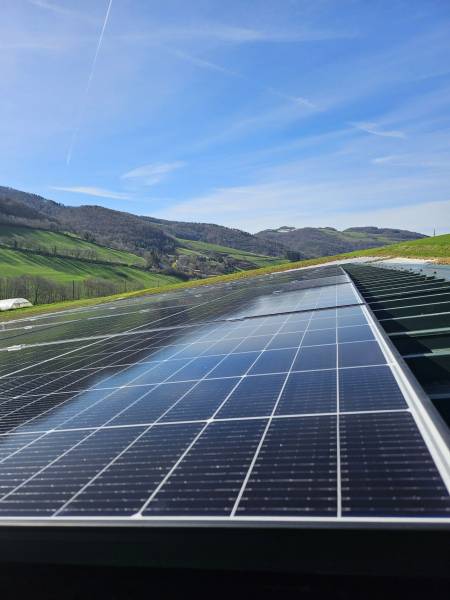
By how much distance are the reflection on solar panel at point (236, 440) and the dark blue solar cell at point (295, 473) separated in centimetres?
2

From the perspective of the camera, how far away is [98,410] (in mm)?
7273

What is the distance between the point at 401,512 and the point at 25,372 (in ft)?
38.2

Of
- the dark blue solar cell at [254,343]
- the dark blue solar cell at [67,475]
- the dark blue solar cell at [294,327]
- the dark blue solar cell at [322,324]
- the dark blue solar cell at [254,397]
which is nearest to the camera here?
the dark blue solar cell at [67,475]

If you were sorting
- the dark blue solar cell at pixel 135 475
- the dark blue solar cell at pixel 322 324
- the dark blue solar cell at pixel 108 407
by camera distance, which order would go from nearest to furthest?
the dark blue solar cell at pixel 135 475 < the dark blue solar cell at pixel 108 407 < the dark blue solar cell at pixel 322 324

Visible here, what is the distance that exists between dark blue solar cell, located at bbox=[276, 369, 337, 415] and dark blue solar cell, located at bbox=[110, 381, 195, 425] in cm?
193

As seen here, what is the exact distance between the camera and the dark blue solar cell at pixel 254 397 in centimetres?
601

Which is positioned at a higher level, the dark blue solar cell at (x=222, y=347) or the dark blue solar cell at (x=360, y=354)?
the dark blue solar cell at (x=360, y=354)

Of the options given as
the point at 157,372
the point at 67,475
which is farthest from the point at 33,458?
the point at 157,372

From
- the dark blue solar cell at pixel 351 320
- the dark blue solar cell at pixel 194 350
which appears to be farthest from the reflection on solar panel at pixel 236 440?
the dark blue solar cell at pixel 351 320

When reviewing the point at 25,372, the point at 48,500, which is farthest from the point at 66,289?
the point at 48,500

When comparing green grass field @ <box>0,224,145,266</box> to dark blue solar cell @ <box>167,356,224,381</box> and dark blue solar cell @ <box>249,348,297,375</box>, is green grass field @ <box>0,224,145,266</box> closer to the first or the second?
dark blue solar cell @ <box>167,356,224,381</box>

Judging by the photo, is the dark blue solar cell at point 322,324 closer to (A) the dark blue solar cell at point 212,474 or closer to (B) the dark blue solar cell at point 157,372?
(B) the dark blue solar cell at point 157,372

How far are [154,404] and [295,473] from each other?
3.57 meters

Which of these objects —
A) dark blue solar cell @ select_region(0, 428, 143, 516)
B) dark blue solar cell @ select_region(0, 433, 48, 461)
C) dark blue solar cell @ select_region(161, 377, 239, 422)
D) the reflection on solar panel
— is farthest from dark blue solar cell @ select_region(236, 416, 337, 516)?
dark blue solar cell @ select_region(0, 433, 48, 461)
